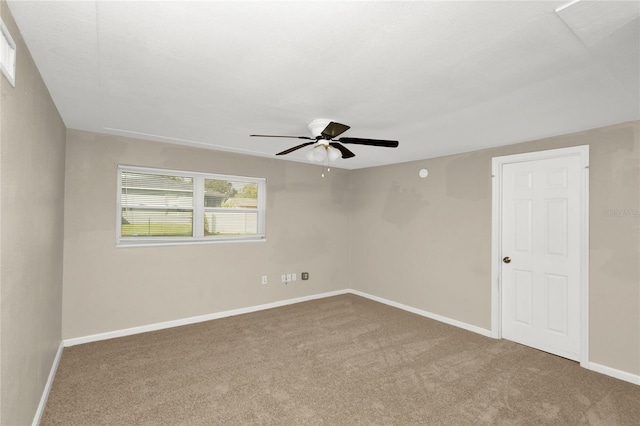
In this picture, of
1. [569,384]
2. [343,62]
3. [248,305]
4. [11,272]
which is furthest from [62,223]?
[569,384]

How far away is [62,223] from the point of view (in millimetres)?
3312

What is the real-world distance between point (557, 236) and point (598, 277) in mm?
526

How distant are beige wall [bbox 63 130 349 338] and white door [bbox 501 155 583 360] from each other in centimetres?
281

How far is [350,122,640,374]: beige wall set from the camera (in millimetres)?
2895

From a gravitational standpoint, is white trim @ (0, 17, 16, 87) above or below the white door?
above

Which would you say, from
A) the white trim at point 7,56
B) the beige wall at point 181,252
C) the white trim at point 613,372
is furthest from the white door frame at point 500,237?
the white trim at point 7,56

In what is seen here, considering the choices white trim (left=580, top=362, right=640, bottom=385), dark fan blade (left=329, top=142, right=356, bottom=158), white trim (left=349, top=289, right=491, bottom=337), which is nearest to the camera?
white trim (left=580, top=362, right=640, bottom=385)

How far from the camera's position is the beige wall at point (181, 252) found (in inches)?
138

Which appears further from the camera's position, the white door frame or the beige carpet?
the white door frame

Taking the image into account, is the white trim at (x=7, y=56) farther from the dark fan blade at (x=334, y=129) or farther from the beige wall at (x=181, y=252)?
the beige wall at (x=181, y=252)

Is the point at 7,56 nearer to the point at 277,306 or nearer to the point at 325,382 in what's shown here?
the point at 325,382

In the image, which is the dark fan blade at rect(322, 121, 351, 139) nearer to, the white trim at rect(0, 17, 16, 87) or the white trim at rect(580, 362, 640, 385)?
the white trim at rect(0, 17, 16, 87)

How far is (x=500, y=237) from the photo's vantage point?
387 centimetres

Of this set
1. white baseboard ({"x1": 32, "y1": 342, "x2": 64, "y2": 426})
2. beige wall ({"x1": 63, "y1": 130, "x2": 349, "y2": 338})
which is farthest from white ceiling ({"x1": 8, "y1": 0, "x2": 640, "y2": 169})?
white baseboard ({"x1": 32, "y1": 342, "x2": 64, "y2": 426})
